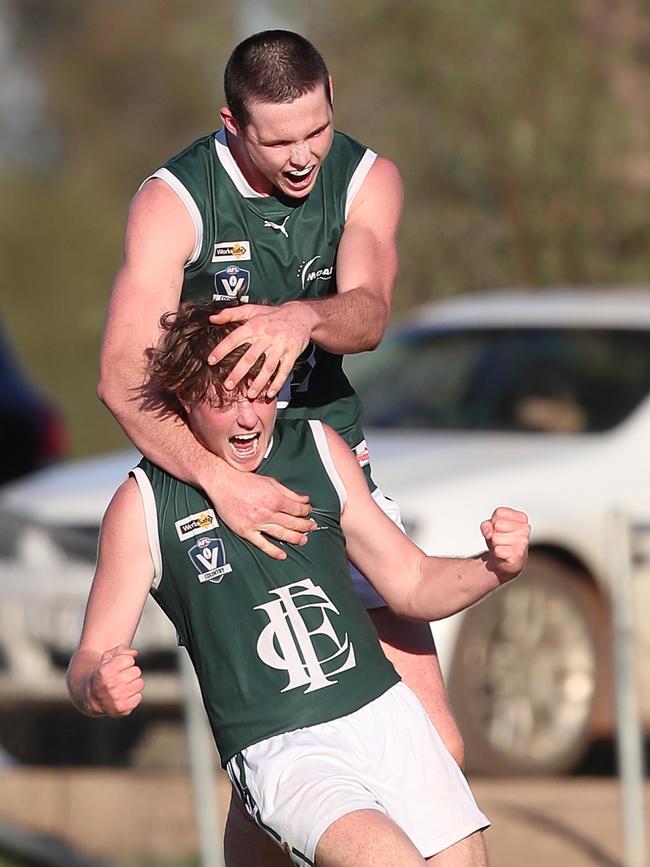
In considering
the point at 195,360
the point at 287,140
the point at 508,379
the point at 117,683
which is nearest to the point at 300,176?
the point at 287,140

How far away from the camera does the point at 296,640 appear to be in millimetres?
3906

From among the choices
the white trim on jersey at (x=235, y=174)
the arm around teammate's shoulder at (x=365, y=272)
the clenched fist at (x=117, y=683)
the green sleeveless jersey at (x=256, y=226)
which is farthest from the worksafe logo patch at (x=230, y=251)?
the clenched fist at (x=117, y=683)

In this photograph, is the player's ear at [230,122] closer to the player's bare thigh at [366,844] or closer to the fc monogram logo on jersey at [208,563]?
the fc monogram logo on jersey at [208,563]

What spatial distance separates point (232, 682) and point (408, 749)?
382 millimetres

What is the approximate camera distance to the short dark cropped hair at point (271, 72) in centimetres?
391

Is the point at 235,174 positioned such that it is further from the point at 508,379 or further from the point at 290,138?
the point at 508,379

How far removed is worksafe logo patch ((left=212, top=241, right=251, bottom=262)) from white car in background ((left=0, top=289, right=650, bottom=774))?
2.80 metres

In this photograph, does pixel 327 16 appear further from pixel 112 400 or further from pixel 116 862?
pixel 112 400

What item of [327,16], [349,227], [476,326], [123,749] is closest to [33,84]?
[327,16]

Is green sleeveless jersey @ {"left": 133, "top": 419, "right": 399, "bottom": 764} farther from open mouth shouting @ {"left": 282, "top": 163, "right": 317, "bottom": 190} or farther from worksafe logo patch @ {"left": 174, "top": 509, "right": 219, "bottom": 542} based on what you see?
open mouth shouting @ {"left": 282, "top": 163, "right": 317, "bottom": 190}

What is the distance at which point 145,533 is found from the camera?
3.91 m

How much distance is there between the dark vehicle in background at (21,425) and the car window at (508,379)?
78.5 inches

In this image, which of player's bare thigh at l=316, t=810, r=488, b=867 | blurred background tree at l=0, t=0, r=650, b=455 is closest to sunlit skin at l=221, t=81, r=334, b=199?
player's bare thigh at l=316, t=810, r=488, b=867

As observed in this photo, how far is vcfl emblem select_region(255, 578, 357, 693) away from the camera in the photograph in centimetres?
390
